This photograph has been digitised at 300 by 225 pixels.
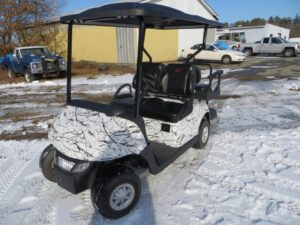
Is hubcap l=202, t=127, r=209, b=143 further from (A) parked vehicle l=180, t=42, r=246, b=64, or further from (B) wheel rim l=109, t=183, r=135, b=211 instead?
(A) parked vehicle l=180, t=42, r=246, b=64

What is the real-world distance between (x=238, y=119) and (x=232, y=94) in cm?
265

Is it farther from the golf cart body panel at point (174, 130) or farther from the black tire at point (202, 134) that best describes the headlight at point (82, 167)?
the black tire at point (202, 134)

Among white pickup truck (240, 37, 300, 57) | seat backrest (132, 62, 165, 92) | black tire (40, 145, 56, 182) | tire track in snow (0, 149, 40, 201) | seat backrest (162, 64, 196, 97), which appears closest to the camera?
black tire (40, 145, 56, 182)

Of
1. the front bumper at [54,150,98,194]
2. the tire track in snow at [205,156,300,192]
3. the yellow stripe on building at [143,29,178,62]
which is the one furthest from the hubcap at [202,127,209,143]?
the yellow stripe on building at [143,29,178,62]

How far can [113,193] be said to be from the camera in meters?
2.55

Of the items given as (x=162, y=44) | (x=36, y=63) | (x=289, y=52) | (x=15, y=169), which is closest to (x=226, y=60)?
(x=162, y=44)

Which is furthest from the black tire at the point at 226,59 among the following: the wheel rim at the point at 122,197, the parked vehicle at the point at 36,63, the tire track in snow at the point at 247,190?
the wheel rim at the point at 122,197

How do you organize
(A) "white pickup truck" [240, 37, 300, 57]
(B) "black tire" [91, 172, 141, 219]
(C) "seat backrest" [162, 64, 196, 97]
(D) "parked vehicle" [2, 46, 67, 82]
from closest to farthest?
(B) "black tire" [91, 172, 141, 219] → (C) "seat backrest" [162, 64, 196, 97] → (D) "parked vehicle" [2, 46, 67, 82] → (A) "white pickup truck" [240, 37, 300, 57]

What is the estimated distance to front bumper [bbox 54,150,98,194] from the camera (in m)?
2.55

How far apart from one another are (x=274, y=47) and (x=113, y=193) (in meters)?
23.1

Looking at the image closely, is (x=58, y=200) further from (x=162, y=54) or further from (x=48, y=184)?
(x=162, y=54)

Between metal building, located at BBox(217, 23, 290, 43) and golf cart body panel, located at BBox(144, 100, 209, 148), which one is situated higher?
metal building, located at BBox(217, 23, 290, 43)

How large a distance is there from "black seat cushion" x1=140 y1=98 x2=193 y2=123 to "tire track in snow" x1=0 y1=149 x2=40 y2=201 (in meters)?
1.84

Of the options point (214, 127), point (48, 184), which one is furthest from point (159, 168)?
point (214, 127)
